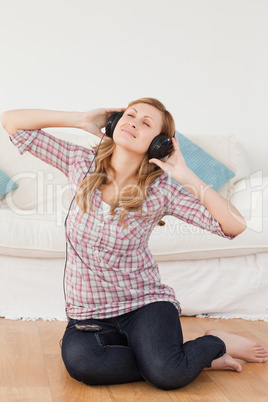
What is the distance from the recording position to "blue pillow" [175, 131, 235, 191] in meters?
2.80

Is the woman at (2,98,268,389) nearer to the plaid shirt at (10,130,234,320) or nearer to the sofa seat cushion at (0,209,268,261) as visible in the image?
the plaid shirt at (10,130,234,320)

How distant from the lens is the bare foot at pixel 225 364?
1.65 m

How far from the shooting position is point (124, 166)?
5.53 feet

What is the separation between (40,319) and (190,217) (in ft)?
2.95

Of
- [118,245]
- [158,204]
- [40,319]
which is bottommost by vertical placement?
[40,319]

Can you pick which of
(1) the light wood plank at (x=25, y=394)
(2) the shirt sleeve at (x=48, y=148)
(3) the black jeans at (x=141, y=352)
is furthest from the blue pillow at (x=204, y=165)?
(1) the light wood plank at (x=25, y=394)

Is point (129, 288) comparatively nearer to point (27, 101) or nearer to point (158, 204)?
point (158, 204)

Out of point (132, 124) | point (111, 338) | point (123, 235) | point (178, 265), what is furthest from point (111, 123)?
point (178, 265)

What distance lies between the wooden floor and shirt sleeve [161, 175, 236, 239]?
1.40 ft

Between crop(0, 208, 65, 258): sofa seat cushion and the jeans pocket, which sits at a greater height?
crop(0, 208, 65, 258): sofa seat cushion

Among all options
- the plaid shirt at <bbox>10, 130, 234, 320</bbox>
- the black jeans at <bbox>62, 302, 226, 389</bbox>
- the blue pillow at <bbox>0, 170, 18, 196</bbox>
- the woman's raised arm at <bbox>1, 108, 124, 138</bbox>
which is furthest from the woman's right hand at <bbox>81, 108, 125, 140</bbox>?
the blue pillow at <bbox>0, 170, 18, 196</bbox>

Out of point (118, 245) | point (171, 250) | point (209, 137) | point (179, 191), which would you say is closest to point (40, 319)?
point (171, 250)

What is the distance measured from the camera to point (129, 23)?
10.6ft

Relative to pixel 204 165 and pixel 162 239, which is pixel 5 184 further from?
pixel 204 165
